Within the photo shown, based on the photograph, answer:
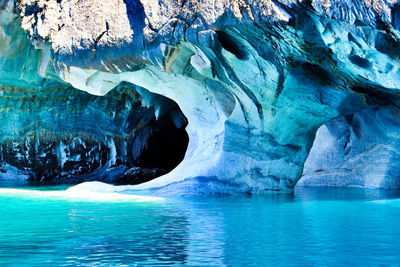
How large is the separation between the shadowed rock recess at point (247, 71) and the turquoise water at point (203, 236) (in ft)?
6.02

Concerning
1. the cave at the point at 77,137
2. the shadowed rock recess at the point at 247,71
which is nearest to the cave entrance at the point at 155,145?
the cave at the point at 77,137

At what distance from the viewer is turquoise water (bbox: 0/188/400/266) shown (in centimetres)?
218

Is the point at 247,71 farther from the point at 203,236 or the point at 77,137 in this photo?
the point at 77,137

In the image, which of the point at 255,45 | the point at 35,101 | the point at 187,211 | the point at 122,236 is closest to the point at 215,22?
the point at 255,45

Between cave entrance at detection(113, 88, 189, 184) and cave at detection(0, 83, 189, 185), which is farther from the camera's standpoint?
cave at detection(0, 83, 189, 185)

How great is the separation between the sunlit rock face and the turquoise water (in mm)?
3822

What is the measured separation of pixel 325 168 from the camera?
9156 mm

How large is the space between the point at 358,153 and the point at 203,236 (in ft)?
21.7

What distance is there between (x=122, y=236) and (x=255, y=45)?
3141 millimetres

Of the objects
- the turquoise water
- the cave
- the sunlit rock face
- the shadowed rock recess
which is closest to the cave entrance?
the cave

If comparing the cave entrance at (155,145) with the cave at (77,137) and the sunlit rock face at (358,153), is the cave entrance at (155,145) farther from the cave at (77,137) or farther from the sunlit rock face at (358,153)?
the sunlit rock face at (358,153)

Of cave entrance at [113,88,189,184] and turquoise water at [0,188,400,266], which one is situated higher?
cave entrance at [113,88,189,184]

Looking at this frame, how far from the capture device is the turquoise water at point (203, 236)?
2.18 meters

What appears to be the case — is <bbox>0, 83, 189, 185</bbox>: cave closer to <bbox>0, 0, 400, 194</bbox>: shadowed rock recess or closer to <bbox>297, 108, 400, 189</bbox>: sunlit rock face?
<bbox>0, 0, 400, 194</bbox>: shadowed rock recess
